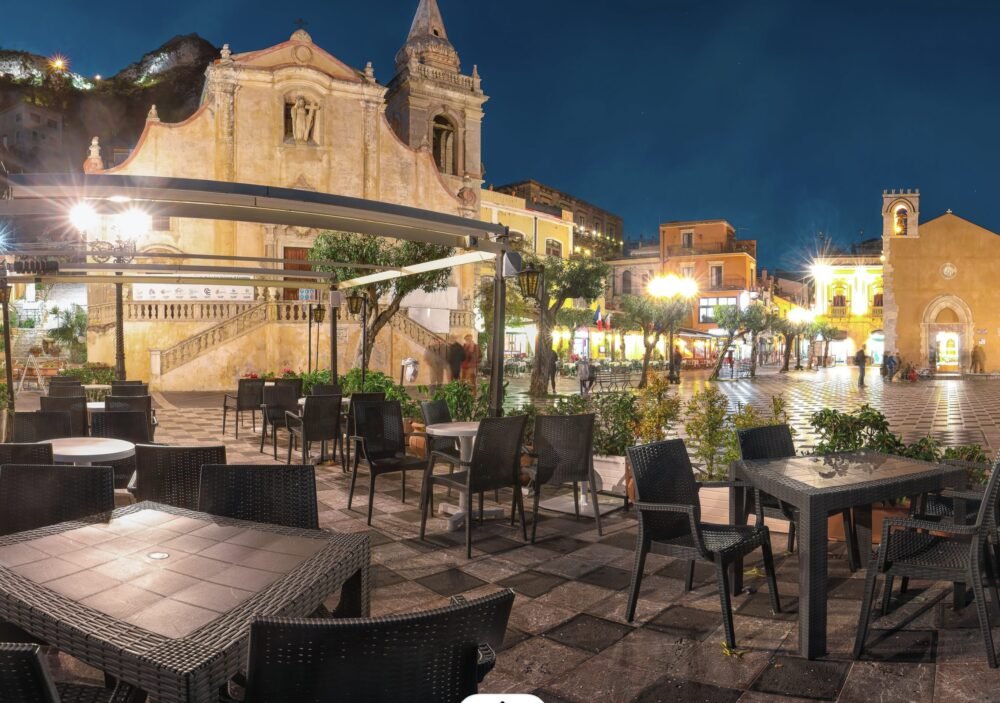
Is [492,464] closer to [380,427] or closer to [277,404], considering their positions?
[380,427]

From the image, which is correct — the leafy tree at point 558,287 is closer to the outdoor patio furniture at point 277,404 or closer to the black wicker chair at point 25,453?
the outdoor patio furniture at point 277,404

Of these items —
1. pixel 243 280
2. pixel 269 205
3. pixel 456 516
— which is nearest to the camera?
pixel 269 205

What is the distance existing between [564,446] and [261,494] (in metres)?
2.58

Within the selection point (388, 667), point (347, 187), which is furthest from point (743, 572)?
point (347, 187)

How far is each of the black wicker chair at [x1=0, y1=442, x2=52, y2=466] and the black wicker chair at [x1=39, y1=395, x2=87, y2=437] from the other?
9.89 ft

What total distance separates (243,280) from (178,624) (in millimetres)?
7515

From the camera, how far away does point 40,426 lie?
4.98 meters

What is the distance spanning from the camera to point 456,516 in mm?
4867

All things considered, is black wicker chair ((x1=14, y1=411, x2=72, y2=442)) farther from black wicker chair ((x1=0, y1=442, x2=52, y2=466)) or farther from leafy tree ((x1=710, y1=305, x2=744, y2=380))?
leafy tree ((x1=710, y1=305, x2=744, y2=380))

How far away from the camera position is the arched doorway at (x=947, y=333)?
30.8 m

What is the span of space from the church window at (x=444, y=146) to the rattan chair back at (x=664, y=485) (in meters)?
27.5

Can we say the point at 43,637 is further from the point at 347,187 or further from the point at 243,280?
the point at 347,187

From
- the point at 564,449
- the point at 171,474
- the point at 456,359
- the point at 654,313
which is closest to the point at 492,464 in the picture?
the point at 564,449

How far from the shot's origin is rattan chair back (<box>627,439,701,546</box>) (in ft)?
10.6
